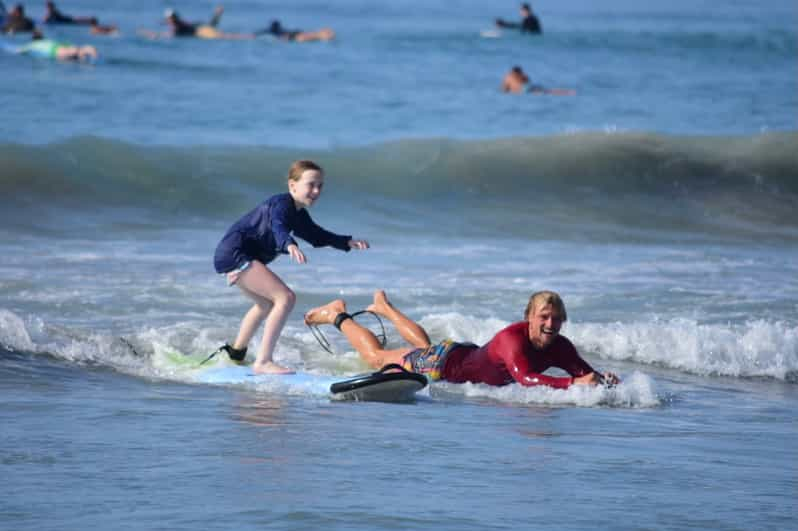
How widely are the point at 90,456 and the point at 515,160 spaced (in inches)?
668

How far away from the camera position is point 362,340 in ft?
31.6

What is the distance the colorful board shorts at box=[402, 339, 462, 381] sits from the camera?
9.09 meters

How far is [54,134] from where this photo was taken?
74.2ft

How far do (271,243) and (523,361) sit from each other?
175 cm

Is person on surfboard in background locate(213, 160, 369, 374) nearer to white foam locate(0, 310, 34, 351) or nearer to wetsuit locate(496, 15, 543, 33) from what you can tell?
white foam locate(0, 310, 34, 351)

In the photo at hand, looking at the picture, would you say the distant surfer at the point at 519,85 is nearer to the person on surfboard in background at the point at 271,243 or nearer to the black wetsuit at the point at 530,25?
the black wetsuit at the point at 530,25

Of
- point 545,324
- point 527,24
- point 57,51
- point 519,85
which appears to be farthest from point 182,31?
point 545,324

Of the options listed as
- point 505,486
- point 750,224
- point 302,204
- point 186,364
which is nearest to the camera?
point 505,486

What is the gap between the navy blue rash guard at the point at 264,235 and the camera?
28.3ft

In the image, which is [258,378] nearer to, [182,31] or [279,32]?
[182,31]

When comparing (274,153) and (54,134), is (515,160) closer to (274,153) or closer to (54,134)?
(274,153)

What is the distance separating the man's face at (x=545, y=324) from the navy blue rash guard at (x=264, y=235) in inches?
51.1

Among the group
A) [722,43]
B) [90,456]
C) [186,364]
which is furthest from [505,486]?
[722,43]

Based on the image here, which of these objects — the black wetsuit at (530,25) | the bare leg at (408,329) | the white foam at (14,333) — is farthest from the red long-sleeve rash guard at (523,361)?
the black wetsuit at (530,25)
